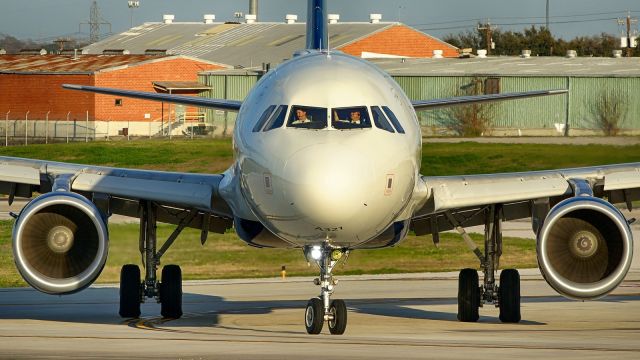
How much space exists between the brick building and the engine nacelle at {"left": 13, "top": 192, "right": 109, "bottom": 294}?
74694mm

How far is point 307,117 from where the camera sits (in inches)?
716

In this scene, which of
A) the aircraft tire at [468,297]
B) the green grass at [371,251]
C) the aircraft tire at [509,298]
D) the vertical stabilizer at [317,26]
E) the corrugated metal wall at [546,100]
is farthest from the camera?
the corrugated metal wall at [546,100]

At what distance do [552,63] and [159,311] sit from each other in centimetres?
7166

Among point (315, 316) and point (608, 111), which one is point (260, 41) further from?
point (315, 316)

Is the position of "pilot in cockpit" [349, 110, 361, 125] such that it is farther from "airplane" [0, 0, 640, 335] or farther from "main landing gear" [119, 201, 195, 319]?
"main landing gear" [119, 201, 195, 319]

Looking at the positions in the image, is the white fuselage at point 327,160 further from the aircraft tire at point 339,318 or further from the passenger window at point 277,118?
the aircraft tire at point 339,318

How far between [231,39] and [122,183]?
99.8 meters

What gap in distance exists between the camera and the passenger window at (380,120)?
18344 mm

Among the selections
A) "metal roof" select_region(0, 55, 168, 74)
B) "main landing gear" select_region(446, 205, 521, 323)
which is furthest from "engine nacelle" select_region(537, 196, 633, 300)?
"metal roof" select_region(0, 55, 168, 74)

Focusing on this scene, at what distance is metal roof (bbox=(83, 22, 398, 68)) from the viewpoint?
111m

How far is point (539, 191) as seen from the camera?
2197cm

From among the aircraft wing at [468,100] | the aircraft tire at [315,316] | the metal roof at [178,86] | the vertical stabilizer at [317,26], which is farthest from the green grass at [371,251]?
the metal roof at [178,86]

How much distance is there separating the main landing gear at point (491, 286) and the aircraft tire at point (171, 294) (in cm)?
474

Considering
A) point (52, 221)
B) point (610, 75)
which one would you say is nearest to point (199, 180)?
point (52, 221)
